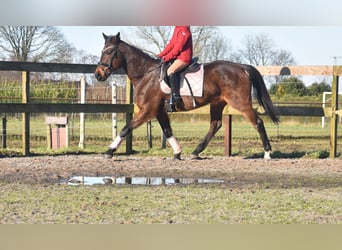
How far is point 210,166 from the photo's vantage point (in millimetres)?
7195

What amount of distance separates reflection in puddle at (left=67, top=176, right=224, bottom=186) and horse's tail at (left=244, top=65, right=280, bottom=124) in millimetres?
2223

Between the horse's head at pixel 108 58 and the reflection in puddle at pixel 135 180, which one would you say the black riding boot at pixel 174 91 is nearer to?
the horse's head at pixel 108 58

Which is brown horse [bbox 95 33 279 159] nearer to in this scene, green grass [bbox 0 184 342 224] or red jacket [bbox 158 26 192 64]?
red jacket [bbox 158 26 192 64]

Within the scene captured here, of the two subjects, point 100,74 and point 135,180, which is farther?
point 100,74

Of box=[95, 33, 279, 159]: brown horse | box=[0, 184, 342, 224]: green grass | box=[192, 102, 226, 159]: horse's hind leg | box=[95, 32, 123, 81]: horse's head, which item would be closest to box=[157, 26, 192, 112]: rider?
box=[95, 33, 279, 159]: brown horse

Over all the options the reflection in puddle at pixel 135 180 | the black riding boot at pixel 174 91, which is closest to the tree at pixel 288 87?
the black riding boot at pixel 174 91

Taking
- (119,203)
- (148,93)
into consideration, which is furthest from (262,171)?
(119,203)

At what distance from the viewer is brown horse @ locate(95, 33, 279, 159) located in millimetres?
7734

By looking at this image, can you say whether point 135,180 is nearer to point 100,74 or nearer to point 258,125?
point 100,74

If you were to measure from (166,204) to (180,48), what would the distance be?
3297 mm

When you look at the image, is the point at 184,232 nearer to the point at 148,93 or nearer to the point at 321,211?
the point at 321,211

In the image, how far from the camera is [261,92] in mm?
7969

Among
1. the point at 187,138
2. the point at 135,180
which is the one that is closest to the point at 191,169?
the point at 135,180

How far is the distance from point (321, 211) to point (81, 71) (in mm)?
5526
